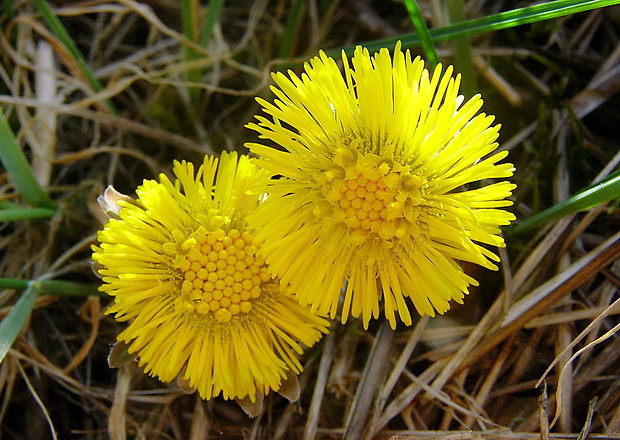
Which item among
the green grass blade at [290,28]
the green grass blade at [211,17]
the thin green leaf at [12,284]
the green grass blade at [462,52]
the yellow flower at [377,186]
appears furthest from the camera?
the green grass blade at [290,28]

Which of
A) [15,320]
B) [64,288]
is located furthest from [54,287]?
[15,320]

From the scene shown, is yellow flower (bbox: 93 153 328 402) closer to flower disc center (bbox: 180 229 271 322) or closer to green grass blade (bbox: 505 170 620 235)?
flower disc center (bbox: 180 229 271 322)

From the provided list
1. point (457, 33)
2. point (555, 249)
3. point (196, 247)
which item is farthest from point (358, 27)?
point (196, 247)

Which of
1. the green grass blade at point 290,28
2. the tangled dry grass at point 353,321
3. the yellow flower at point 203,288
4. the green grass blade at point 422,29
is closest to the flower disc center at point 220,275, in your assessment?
the yellow flower at point 203,288

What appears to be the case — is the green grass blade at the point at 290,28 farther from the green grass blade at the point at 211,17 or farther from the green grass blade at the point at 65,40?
the green grass blade at the point at 65,40

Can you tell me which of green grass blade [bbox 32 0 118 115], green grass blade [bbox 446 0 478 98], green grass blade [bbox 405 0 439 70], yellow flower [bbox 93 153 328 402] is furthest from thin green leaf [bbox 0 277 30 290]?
green grass blade [bbox 446 0 478 98]

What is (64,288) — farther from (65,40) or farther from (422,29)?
(422,29)
